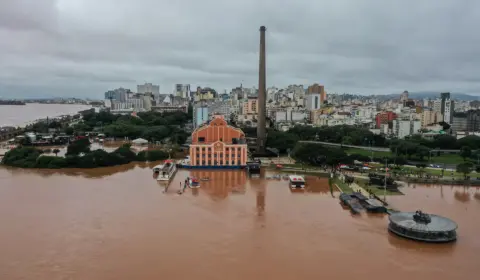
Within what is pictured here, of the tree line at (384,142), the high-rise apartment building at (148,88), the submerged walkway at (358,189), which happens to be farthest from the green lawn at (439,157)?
the high-rise apartment building at (148,88)

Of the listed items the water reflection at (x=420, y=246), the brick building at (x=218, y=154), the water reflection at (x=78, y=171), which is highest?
the brick building at (x=218, y=154)

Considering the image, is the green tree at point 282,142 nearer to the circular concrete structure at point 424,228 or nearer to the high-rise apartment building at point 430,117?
the circular concrete structure at point 424,228

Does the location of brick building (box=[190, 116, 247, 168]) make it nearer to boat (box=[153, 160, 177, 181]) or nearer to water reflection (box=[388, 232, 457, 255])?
boat (box=[153, 160, 177, 181])

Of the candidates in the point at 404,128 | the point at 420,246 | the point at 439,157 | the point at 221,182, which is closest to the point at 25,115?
the point at 404,128

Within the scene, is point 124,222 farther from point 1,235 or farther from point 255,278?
point 255,278

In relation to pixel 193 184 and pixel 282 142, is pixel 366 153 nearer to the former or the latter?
pixel 282 142

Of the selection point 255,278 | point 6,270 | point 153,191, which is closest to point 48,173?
point 153,191
